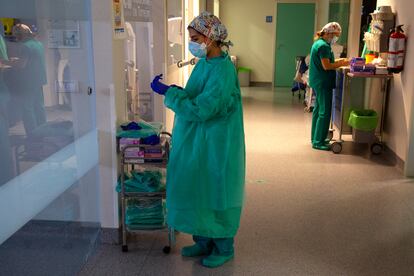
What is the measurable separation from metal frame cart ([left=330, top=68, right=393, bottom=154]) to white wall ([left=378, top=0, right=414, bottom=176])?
0.32ft

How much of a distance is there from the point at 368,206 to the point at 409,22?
2.01 metres

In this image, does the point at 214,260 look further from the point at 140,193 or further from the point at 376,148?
the point at 376,148

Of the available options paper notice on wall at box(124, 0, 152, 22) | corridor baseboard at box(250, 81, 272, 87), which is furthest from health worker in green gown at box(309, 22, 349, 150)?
corridor baseboard at box(250, 81, 272, 87)

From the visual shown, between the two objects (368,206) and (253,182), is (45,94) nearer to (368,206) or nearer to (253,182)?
(253,182)

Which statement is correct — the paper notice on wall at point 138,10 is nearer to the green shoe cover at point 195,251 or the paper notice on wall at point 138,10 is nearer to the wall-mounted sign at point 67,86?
the wall-mounted sign at point 67,86

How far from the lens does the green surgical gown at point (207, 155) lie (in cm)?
248

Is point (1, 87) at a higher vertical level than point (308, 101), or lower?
higher

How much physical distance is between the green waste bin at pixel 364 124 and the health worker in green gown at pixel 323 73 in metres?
0.32

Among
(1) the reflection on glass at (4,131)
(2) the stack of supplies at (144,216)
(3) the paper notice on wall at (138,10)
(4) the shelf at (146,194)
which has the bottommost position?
(2) the stack of supplies at (144,216)

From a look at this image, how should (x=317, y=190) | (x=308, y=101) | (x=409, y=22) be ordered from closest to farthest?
1. (x=317, y=190)
2. (x=409, y=22)
3. (x=308, y=101)

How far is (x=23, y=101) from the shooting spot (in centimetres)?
241

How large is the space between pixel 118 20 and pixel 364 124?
3219 mm

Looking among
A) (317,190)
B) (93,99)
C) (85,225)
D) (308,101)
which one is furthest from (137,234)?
(308,101)

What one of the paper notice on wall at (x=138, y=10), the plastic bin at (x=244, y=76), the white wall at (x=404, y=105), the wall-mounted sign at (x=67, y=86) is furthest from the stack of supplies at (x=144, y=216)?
the plastic bin at (x=244, y=76)
